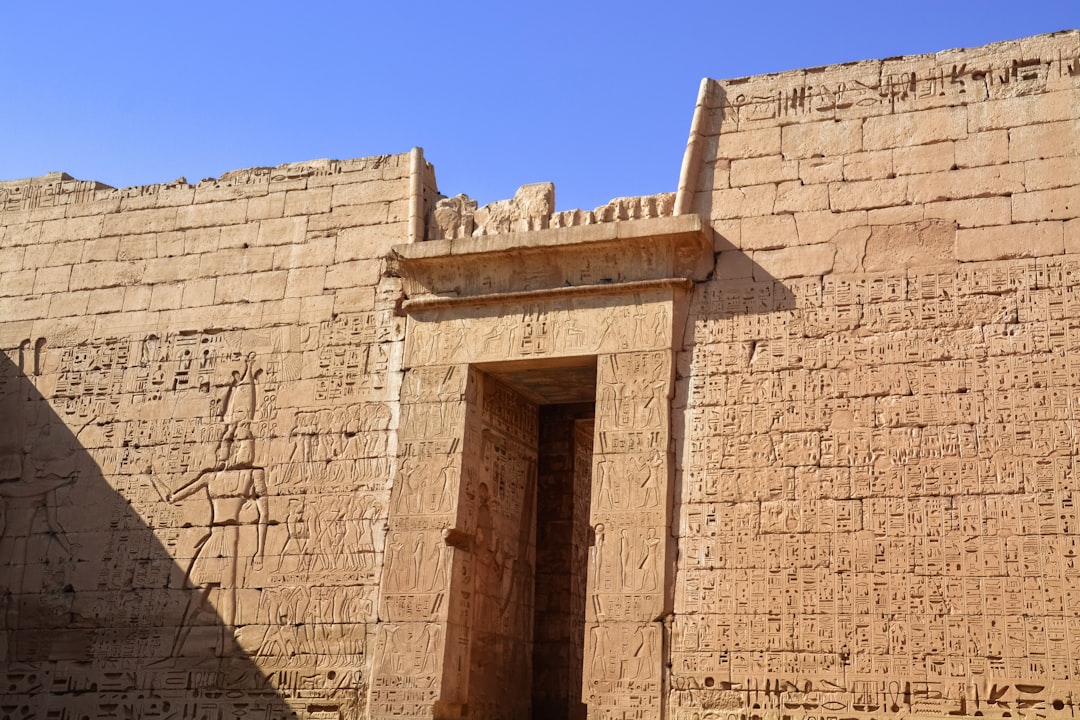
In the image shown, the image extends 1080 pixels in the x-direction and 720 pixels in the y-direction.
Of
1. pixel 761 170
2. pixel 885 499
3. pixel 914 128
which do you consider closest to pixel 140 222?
pixel 761 170

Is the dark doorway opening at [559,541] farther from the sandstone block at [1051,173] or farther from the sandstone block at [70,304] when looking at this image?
the sandstone block at [70,304]

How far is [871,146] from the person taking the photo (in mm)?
8461

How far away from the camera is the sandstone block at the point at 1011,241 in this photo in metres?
7.86

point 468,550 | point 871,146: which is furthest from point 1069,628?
point 468,550

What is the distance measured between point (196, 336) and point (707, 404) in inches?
162

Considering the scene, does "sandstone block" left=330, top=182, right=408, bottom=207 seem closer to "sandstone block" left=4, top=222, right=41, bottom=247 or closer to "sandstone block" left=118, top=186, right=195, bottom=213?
"sandstone block" left=118, top=186, right=195, bottom=213

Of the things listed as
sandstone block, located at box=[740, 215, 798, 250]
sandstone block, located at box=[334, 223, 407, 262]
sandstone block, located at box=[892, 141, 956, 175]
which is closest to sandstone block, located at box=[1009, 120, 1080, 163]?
sandstone block, located at box=[892, 141, 956, 175]

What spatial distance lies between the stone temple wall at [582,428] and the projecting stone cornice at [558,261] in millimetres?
23

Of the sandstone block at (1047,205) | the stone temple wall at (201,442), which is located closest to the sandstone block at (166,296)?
the stone temple wall at (201,442)

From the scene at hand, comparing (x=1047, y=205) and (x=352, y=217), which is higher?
(x=352, y=217)

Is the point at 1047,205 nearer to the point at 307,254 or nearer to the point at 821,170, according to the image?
the point at 821,170

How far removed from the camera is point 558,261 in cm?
891

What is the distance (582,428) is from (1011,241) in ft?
12.4

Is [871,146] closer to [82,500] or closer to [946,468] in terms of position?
[946,468]
